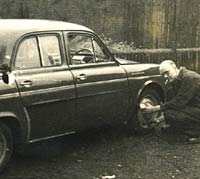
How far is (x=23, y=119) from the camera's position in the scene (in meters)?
7.07

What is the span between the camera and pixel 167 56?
539 inches

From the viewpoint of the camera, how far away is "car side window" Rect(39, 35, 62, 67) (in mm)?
7551

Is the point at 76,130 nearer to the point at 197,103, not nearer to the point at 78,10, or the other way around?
the point at 197,103

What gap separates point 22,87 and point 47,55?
74 centimetres

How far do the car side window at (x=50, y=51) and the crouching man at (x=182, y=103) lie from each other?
75.3 inches

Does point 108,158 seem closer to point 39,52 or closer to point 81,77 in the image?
point 81,77

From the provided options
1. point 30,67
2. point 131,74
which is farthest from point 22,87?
point 131,74

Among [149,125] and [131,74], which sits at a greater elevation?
[131,74]

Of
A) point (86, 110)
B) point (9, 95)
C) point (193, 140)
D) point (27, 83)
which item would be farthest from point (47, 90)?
point (193, 140)

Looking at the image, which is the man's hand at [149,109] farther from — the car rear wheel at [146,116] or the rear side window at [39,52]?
the rear side window at [39,52]

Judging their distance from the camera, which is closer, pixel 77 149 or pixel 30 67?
pixel 30 67

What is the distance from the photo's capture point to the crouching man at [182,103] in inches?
351

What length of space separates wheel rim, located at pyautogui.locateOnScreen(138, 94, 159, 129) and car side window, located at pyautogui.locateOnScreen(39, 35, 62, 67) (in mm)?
1961

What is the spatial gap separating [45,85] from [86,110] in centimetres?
87
